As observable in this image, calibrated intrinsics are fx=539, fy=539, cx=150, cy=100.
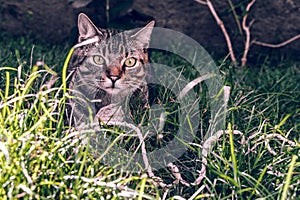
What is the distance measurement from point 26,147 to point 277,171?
0.97m

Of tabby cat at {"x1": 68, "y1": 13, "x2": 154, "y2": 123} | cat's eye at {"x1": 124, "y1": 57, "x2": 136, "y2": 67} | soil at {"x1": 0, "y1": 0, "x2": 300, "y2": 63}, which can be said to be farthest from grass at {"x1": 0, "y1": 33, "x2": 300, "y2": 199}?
soil at {"x1": 0, "y1": 0, "x2": 300, "y2": 63}

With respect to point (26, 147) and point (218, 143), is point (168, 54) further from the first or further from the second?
point (26, 147)

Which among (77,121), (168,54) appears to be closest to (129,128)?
(77,121)

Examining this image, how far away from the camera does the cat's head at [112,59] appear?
2.59 m

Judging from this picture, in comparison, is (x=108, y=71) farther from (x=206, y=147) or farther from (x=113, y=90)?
(x=206, y=147)

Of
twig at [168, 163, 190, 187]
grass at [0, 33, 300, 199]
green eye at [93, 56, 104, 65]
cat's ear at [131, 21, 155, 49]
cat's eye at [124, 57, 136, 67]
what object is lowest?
twig at [168, 163, 190, 187]

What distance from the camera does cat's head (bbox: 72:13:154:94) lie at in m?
2.59

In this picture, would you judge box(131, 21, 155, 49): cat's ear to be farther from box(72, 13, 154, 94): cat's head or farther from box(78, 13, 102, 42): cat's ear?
box(78, 13, 102, 42): cat's ear

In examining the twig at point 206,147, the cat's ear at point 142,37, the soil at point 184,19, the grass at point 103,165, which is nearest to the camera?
the grass at point 103,165

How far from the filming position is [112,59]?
2621mm

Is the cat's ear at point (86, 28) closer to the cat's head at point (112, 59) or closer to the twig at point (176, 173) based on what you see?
the cat's head at point (112, 59)

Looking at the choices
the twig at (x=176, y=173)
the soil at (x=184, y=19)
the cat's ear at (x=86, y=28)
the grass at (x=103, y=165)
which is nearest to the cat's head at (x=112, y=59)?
the cat's ear at (x=86, y=28)

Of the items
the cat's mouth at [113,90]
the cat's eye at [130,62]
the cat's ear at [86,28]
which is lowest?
the cat's mouth at [113,90]

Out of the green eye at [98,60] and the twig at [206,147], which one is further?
the green eye at [98,60]
